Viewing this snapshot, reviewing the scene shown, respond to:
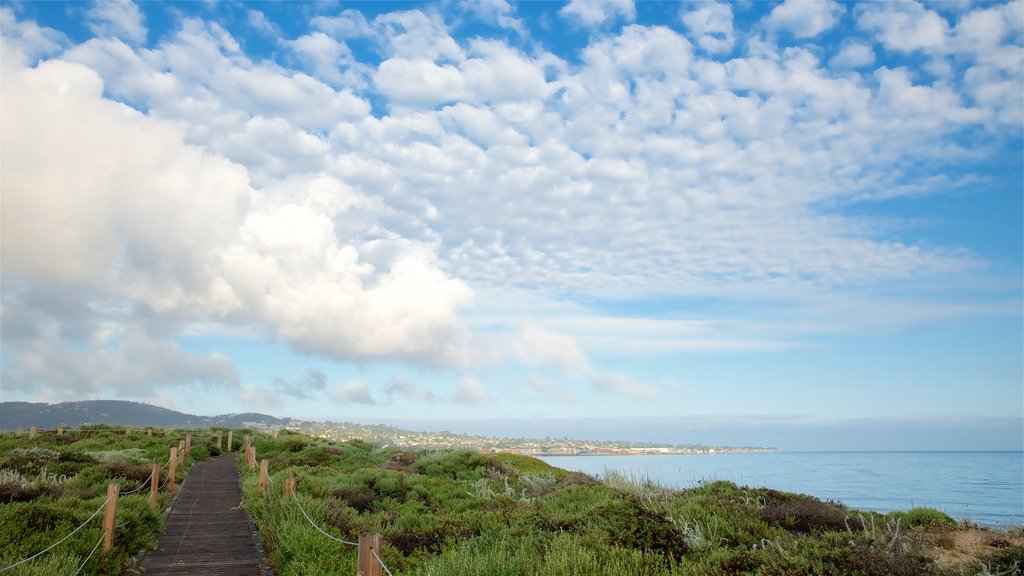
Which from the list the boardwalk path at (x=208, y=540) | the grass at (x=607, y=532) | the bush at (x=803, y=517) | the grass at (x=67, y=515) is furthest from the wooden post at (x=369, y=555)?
the bush at (x=803, y=517)

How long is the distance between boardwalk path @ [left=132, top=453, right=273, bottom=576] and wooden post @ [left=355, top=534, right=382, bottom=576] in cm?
482

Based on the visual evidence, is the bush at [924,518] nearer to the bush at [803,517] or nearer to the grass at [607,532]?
the grass at [607,532]

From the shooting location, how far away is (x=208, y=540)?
1323 cm

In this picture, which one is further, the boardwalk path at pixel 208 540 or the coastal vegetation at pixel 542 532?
the boardwalk path at pixel 208 540

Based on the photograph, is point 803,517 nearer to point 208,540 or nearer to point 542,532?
point 542,532

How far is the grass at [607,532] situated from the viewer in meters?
7.73

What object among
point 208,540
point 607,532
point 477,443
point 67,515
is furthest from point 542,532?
point 477,443

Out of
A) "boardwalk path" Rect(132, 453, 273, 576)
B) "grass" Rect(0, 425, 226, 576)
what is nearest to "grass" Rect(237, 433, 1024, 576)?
"boardwalk path" Rect(132, 453, 273, 576)

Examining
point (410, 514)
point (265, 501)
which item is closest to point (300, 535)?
point (410, 514)

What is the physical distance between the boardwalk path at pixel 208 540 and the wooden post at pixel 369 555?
15.8 ft

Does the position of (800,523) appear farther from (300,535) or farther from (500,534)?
(300,535)

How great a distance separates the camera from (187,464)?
27516 millimetres

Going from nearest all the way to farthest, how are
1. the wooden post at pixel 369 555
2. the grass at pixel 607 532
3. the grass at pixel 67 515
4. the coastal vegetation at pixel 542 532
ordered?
the wooden post at pixel 369 555
the grass at pixel 607 532
the coastal vegetation at pixel 542 532
the grass at pixel 67 515

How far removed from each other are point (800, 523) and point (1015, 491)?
38387 mm
